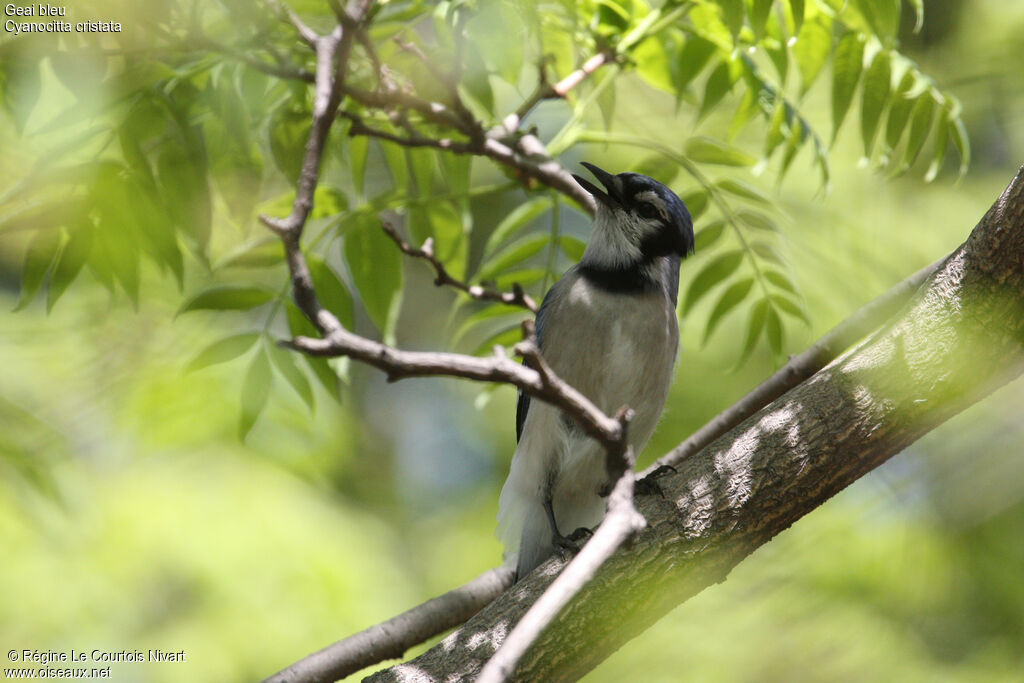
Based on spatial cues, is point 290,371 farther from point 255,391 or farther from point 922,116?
point 922,116

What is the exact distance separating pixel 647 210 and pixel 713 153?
41 cm

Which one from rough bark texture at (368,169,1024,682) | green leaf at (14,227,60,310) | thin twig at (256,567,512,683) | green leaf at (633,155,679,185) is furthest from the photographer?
green leaf at (633,155,679,185)

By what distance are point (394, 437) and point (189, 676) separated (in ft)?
10.1

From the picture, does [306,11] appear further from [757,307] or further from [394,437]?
[394,437]

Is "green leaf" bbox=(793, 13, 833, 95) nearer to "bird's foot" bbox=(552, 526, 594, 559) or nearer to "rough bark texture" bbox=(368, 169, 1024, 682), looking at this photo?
"rough bark texture" bbox=(368, 169, 1024, 682)

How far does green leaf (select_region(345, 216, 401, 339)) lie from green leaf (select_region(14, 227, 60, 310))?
1.02 metres

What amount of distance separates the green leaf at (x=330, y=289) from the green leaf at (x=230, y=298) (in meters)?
0.18

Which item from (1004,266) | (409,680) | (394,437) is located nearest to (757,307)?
(1004,266)

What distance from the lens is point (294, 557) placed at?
554cm

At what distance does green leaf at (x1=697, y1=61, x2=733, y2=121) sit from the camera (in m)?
3.49

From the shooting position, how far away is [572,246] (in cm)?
396

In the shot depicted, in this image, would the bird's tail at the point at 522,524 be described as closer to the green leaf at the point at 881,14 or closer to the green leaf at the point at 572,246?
the green leaf at the point at 572,246

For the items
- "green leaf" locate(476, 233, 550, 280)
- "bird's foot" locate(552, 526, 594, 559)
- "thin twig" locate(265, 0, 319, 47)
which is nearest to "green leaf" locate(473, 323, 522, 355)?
"green leaf" locate(476, 233, 550, 280)

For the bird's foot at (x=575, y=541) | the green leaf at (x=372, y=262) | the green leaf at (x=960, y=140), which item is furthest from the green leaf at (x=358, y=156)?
the green leaf at (x=960, y=140)
